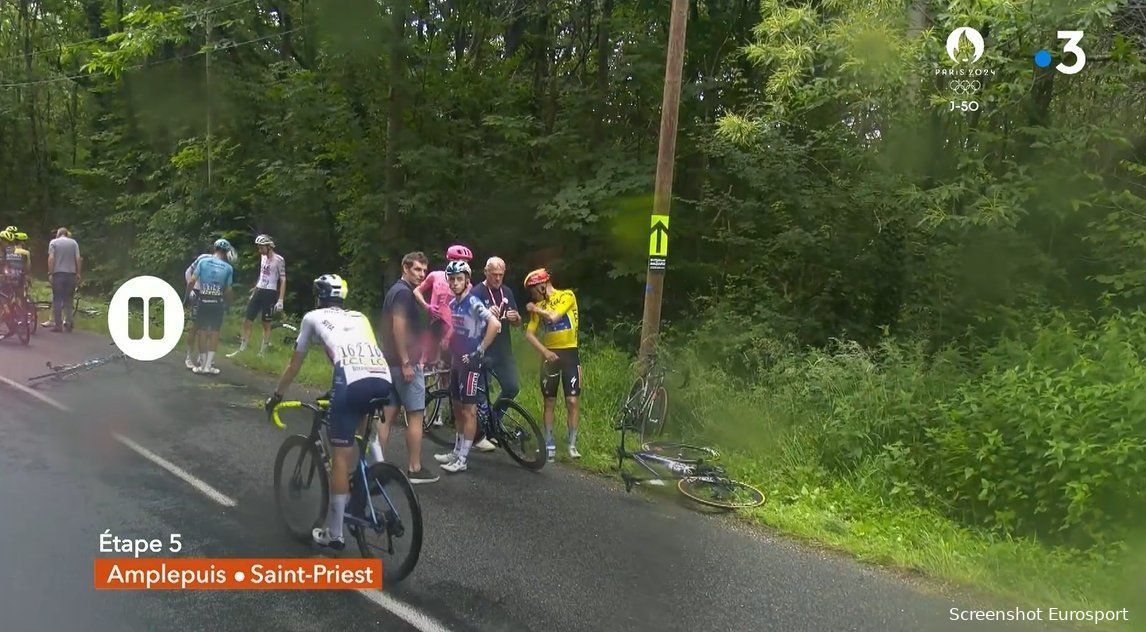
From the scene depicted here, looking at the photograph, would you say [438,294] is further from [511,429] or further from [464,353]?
[511,429]

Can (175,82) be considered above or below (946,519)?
above

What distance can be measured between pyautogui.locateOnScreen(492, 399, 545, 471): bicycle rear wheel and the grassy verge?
451 millimetres

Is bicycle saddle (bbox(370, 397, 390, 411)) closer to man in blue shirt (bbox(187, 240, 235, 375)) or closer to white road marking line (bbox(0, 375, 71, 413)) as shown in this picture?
white road marking line (bbox(0, 375, 71, 413))

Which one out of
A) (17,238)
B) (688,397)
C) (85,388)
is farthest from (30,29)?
(688,397)

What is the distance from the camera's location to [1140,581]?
4473mm

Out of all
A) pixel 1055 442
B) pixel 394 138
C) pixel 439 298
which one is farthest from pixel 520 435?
pixel 394 138

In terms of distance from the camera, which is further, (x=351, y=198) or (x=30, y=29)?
(x=30, y=29)

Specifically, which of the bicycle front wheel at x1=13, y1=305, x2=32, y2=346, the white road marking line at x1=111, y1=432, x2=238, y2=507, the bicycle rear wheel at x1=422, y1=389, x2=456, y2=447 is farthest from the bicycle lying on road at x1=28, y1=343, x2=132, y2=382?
the bicycle rear wheel at x1=422, y1=389, x2=456, y2=447

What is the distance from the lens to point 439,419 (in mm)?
7688

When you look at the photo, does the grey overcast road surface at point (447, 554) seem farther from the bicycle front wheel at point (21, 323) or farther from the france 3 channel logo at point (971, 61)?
the bicycle front wheel at point (21, 323)

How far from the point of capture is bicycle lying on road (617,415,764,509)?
20.1 feet

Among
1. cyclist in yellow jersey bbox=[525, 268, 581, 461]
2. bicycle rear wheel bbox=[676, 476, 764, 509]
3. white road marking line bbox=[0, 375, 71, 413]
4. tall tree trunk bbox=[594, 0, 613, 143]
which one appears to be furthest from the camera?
tall tree trunk bbox=[594, 0, 613, 143]

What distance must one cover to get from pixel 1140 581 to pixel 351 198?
45.4ft

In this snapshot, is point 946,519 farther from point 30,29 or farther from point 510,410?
point 30,29
